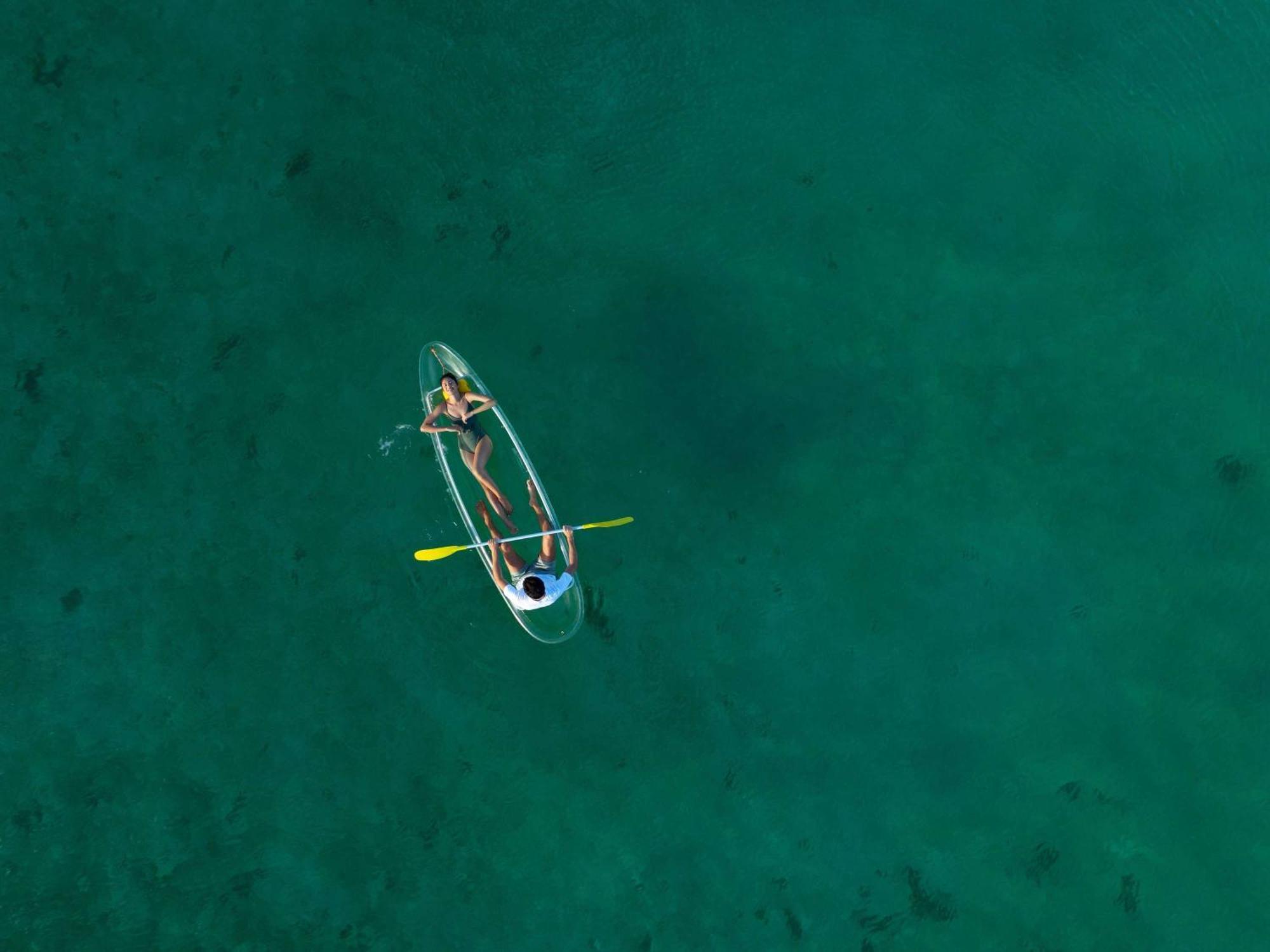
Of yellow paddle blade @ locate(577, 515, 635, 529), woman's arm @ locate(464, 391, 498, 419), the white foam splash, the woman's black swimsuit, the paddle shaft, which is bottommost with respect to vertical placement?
the paddle shaft

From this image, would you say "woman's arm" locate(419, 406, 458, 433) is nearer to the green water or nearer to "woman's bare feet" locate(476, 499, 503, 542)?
the green water

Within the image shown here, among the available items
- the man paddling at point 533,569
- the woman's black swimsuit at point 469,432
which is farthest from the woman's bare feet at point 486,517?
the woman's black swimsuit at point 469,432

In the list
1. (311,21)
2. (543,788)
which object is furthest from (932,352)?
(311,21)

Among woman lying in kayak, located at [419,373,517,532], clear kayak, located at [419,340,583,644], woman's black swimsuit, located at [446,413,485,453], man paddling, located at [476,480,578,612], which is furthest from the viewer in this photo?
clear kayak, located at [419,340,583,644]

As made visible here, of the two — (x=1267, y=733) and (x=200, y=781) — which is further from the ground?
(x=1267, y=733)

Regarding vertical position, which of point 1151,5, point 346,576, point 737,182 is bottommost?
point 346,576

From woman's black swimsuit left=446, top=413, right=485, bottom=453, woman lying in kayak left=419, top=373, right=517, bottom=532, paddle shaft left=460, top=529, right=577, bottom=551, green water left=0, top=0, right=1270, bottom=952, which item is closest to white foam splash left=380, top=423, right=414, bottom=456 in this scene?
green water left=0, top=0, right=1270, bottom=952

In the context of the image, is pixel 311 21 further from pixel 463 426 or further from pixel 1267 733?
pixel 1267 733

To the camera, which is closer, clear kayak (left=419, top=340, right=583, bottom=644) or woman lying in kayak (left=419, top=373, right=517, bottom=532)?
woman lying in kayak (left=419, top=373, right=517, bottom=532)
